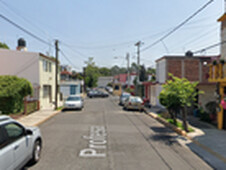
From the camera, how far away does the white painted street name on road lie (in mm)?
7095

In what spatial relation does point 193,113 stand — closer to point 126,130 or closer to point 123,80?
point 126,130

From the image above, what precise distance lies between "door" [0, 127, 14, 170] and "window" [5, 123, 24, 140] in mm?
253

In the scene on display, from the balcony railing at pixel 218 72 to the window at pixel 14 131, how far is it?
32.3 ft

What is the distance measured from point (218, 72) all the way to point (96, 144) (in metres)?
7.93

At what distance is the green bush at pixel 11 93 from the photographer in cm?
1294

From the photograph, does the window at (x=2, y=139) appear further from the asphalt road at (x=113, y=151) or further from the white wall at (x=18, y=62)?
the white wall at (x=18, y=62)

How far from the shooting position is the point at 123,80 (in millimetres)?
55719

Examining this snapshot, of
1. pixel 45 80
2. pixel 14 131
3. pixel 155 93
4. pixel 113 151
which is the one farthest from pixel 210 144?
pixel 45 80

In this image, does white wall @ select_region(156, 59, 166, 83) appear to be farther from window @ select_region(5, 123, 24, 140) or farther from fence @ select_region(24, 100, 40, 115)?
window @ select_region(5, 123, 24, 140)

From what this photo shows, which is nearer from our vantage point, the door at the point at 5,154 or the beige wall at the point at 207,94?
the door at the point at 5,154

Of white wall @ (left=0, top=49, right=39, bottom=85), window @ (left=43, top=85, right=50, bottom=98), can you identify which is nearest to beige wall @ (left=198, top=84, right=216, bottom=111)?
white wall @ (left=0, top=49, right=39, bottom=85)

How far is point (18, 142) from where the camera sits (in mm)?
5160

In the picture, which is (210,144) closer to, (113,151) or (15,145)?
(113,151)

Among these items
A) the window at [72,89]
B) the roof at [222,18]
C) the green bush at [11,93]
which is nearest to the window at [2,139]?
the green bush at [11,93]
